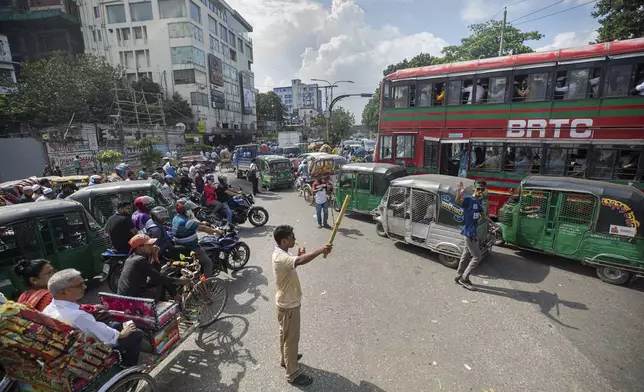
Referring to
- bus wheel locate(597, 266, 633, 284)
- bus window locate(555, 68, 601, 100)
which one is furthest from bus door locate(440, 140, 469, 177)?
bus wheel locate(597, 266, 633, 284)

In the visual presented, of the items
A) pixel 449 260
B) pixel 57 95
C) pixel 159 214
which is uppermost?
pixel 57 95

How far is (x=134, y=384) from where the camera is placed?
305cm

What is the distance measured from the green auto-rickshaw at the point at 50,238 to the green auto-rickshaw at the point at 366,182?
7.19 meters

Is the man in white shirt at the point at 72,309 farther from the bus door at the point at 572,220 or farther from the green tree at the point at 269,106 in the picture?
the green tree at the point at 269,106

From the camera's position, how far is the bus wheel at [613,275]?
5822mm

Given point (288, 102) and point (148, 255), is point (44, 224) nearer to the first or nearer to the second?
point (148, 255)

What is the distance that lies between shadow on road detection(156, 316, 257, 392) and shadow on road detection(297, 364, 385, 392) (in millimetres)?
871

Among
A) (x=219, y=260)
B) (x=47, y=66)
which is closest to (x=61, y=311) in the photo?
(x=219, y=260)

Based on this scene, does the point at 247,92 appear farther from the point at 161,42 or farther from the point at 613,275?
the point at 613,275

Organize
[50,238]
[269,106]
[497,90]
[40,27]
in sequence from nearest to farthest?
[50,238] < [497,90] < [40,27] < [269,106]

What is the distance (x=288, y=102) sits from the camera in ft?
415

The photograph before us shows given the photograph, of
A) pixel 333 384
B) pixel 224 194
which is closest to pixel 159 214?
pixel 333 384

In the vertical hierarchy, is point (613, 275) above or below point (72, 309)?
below

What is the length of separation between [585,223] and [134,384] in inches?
315
